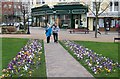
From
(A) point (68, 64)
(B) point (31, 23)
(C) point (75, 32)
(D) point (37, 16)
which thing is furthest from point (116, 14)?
(A) point (68, 64)

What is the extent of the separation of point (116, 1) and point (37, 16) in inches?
833

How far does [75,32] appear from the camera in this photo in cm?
4566

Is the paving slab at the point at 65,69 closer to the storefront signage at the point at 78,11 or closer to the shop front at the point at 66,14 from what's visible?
the shop front at the point at 66,14

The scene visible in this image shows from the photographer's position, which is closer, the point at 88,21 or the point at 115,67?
the point at 115,67

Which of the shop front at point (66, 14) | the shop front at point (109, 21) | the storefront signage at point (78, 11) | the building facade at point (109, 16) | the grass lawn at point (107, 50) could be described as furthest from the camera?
the shop front at point (66, 14)

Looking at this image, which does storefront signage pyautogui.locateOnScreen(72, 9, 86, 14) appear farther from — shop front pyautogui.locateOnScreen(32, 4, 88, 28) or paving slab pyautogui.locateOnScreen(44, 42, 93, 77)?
paving slab pyautogui.locateOnScreen(44, 42, 93, 77)

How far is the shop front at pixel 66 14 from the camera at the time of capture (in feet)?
189

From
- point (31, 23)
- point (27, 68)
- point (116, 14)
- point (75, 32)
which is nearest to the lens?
point (27, 68)

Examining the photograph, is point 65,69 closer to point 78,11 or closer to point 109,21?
point 109,21

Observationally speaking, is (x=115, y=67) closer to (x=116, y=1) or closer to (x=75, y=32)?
(x=75, y=32)

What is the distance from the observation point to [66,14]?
196 feet

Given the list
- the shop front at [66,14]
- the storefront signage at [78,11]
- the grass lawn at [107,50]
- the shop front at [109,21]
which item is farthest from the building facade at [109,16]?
the grass lawn at [107,50]

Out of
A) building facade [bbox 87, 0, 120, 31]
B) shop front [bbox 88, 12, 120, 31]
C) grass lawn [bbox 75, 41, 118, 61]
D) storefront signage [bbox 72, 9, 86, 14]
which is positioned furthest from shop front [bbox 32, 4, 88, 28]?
grass lawn [bbox 75, 41, 118, 61]

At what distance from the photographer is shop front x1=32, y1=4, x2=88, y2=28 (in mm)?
57481
